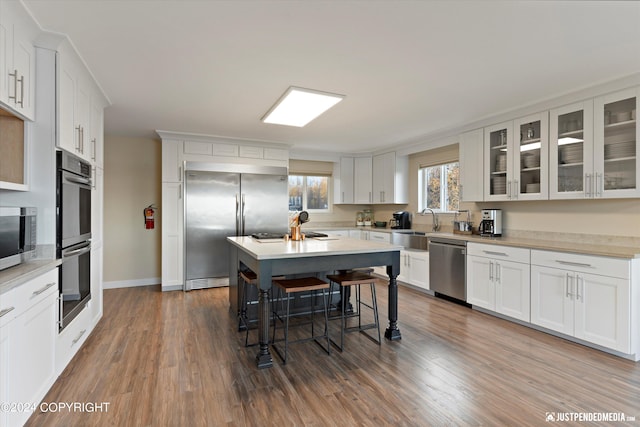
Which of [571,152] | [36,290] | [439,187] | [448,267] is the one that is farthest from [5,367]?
[439,187]

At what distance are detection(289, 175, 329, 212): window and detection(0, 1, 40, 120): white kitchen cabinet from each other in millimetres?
4536

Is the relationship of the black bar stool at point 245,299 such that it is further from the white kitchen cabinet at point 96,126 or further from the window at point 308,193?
the window at point 308,193

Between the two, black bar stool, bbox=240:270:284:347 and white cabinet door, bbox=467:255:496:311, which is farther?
white cabinet door, bbox=467:255:496:311

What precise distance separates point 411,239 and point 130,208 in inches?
175

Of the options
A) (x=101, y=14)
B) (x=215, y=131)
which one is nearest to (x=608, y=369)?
(x=101, y=14)

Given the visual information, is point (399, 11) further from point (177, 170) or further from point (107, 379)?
point (177, 170)

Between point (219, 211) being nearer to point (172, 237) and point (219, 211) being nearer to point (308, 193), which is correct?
point (172, 237)

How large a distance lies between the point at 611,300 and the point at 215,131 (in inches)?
189

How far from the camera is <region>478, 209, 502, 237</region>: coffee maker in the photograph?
13.6 feet

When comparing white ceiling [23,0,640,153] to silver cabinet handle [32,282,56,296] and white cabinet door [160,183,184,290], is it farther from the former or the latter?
silver cabinet handle [32,282,56,296]

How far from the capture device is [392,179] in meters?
6.02

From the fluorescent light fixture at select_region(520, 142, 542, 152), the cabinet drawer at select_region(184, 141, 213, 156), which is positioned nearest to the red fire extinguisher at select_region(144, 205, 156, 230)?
the cabinet drawer at select_region(184, 141, 213, 156)

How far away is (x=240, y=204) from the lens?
17.0 feet

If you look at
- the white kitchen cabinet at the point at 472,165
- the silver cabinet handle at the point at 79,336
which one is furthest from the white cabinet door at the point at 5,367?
the white kitchen cabinet at the point at 472,165
